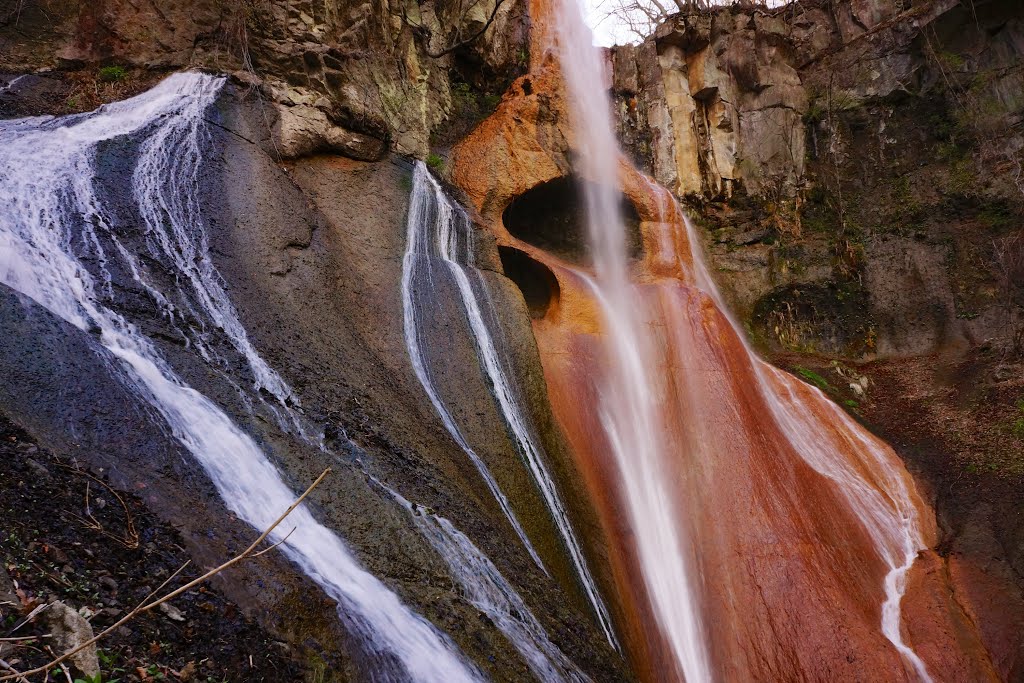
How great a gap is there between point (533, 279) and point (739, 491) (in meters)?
5.04

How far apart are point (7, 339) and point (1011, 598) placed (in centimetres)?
957

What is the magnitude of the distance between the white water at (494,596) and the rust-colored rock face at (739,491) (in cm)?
187

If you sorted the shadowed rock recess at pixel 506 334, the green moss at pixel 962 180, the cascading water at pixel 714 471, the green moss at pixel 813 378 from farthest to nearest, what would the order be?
the green moss at pixel 962 180, the green moss at pixel 813 378, the cascading water at pixel 714 471, the shadowed rock recess at pixel 506 334

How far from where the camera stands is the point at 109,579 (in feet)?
9.66

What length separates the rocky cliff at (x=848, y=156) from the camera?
12.1m

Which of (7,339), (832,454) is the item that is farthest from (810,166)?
(7,339)

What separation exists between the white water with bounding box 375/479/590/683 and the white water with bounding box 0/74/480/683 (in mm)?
485

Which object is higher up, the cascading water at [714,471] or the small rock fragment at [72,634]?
the small rock fragment at [72,634]

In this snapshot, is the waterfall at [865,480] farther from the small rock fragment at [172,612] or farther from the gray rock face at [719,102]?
the small rock fragment at [172,612]

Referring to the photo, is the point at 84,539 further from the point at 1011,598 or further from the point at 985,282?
the point at 985,282

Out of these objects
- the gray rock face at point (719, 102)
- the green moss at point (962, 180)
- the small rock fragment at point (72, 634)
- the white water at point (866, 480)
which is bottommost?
the white water at point (866, 480)

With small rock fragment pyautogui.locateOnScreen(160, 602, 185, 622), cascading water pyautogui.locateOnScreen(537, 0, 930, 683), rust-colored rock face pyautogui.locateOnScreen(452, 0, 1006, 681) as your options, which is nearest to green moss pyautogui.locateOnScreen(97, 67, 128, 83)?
rust-colored rock face pyautogui.locateOnScreen(452, 0, 1006, 681)

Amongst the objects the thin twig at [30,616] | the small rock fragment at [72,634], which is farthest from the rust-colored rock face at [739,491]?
the thin twig at [30,616]

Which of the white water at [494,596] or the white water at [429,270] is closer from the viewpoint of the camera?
the white water at [494,596]
